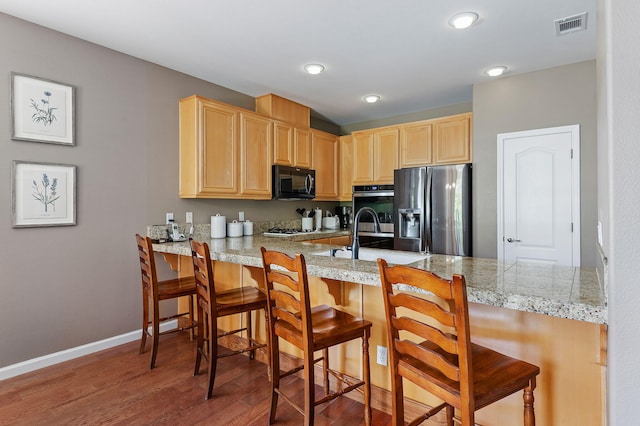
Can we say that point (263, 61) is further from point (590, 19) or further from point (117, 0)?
point (590, 19)

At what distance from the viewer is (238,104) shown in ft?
13.0

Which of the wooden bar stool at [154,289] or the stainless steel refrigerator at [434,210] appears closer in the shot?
the wooden bar stool at [154,289]

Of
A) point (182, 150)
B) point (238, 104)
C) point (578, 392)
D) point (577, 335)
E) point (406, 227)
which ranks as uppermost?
point (238, 104)

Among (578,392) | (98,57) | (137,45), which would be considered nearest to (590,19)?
(578,392)

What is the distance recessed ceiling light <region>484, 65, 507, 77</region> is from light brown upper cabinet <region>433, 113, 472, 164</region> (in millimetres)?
522

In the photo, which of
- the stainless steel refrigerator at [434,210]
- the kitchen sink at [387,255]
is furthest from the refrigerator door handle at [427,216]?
the kitchen sink at [387,255]

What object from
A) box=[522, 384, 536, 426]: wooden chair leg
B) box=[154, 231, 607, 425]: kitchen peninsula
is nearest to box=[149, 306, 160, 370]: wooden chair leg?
box=[154, 231, 607, 425]: kitchen peninsula

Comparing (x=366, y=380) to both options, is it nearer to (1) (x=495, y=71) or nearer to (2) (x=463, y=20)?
(2) (x=463, y=20)

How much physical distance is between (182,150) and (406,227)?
2.61m

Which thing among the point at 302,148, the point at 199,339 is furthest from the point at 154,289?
the point at 302,148

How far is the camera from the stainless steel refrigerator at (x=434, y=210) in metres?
3.58

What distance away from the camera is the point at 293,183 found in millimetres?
4246

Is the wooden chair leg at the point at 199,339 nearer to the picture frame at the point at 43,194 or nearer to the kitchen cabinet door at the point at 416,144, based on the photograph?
the picture frame at the point at 43,194

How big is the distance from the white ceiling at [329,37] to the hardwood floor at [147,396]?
258cm
